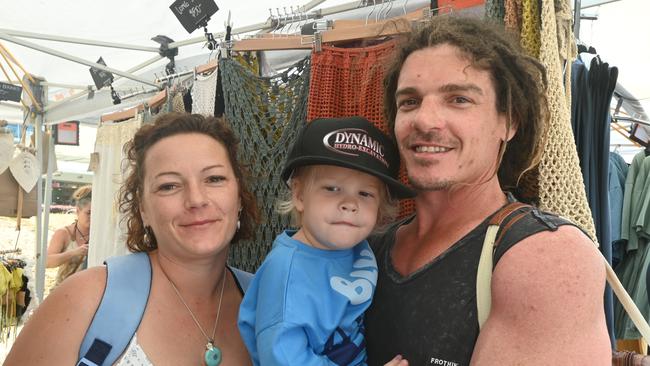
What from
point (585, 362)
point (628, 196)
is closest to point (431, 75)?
point (585, 362)

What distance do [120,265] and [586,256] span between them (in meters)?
1.38

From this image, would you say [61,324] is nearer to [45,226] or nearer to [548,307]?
[548,307]

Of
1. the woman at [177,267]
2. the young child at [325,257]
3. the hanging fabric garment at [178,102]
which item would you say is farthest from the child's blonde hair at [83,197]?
the young child at [325,257]

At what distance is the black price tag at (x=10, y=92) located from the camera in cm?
455

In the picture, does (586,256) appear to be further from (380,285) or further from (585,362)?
(380,285)

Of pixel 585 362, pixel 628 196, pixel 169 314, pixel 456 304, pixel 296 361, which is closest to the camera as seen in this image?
pixel 585 362

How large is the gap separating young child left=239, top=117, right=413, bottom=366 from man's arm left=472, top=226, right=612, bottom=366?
0.43 m

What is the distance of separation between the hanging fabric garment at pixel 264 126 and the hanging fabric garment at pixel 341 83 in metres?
0.10

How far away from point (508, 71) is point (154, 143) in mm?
1167

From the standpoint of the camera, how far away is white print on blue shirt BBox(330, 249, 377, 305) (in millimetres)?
1434

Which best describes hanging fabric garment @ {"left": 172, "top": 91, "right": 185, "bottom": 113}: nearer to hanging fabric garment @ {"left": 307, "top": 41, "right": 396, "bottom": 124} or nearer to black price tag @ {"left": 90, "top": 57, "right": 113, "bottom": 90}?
hanging fabric garment @ {"left": 307, "top": 41, "right": 396, "bottom": 124}

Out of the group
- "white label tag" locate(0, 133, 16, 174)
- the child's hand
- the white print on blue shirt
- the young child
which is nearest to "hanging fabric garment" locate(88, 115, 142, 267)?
"white label tag" locate(0, 133, 16, 174)

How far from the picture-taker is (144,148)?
74.3 inches

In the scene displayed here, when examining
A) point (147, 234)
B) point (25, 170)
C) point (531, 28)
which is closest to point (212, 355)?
point (147, 234)
